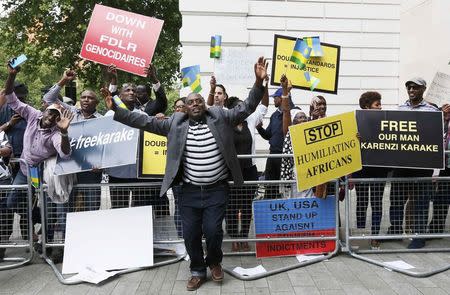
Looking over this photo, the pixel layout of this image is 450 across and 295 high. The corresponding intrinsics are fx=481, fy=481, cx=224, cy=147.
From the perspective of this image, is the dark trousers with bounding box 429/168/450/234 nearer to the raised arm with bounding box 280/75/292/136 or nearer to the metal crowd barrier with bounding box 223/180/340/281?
the metal crowd barrier with bounding box 223/180/340/281

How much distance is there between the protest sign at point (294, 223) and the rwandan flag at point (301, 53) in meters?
1.94

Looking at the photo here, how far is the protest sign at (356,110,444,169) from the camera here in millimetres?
5551

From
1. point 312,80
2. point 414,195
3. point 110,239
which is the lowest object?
point 110,239

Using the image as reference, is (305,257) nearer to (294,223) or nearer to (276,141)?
(294,223)

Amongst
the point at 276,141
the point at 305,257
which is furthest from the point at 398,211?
the point at 276,141

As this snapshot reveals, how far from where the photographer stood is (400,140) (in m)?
5.57

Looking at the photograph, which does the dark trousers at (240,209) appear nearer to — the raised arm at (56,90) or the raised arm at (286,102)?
the raised arm at (286,102)

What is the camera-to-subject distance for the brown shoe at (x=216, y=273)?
485 centimetres

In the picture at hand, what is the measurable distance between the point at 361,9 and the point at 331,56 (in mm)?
4450

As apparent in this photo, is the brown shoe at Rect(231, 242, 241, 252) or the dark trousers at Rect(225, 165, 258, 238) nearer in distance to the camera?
the dark trousers at Rect(225, 165, 258, 238)

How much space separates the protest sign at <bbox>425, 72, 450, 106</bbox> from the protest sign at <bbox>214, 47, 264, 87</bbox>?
2.41 metres

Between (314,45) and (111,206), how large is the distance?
3387 millimetres

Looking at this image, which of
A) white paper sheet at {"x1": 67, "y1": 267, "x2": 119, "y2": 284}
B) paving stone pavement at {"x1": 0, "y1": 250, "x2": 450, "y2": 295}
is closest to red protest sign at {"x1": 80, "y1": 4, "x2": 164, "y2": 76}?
white paper sheet at {"x1": 67, "y1": 267, "x2": 119, "y2": 284}

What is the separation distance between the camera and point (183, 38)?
1010 centimetres
